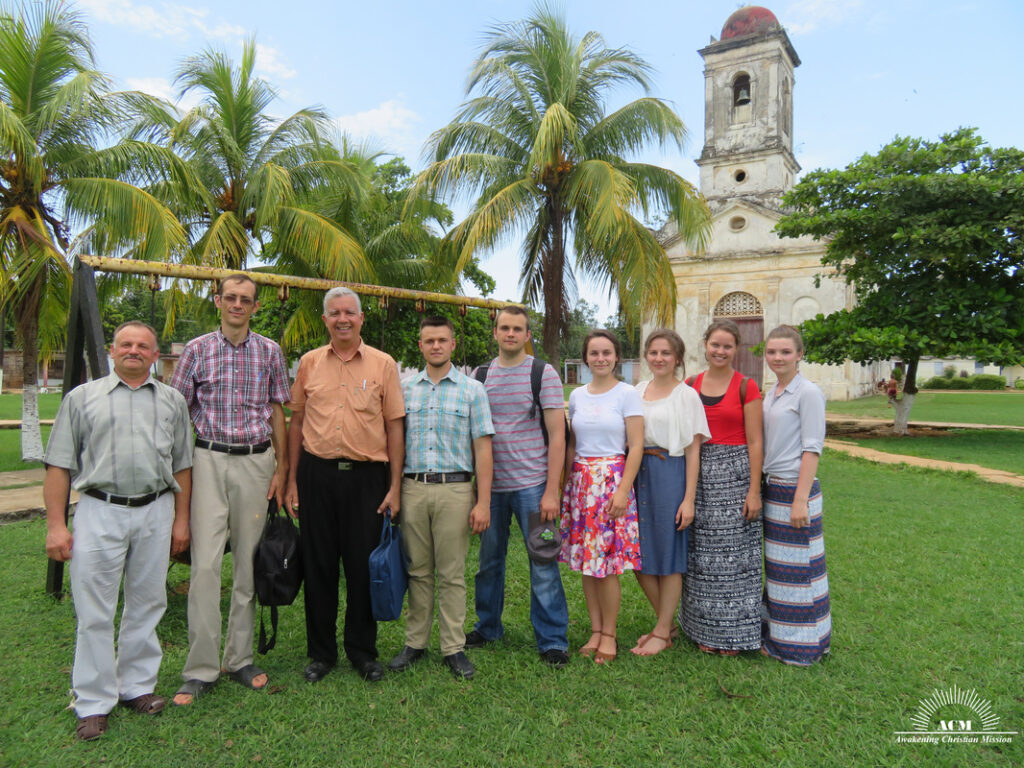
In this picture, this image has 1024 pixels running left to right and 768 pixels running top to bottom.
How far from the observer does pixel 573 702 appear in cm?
319

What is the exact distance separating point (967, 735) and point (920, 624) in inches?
51.7

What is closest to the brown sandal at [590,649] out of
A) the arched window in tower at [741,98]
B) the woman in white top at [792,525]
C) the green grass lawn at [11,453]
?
the woman in white top at [792,525]

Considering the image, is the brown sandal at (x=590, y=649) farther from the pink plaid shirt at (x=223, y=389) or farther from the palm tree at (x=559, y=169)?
the palm tree at (x=559, y=169)

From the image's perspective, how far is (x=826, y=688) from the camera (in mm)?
3275

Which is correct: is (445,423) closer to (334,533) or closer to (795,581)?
(334,533)

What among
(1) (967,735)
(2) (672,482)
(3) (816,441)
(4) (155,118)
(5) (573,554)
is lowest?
(1) (967,735)

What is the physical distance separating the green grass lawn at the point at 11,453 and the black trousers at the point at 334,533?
9.54 m

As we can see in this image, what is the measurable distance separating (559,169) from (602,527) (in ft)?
26.6

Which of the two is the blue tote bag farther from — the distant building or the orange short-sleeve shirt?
the distant building

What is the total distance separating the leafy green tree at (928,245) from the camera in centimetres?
1212

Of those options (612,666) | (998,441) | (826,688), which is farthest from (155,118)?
(998,441)

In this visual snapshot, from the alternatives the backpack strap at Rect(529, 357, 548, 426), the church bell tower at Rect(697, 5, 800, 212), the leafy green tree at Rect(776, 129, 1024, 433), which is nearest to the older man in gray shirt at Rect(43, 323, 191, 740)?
the backpack strap at Rect(529, 357, 548, 426)

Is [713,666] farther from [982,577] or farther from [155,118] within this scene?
[155,118]

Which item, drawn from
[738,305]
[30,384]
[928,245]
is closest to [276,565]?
[30,384]
